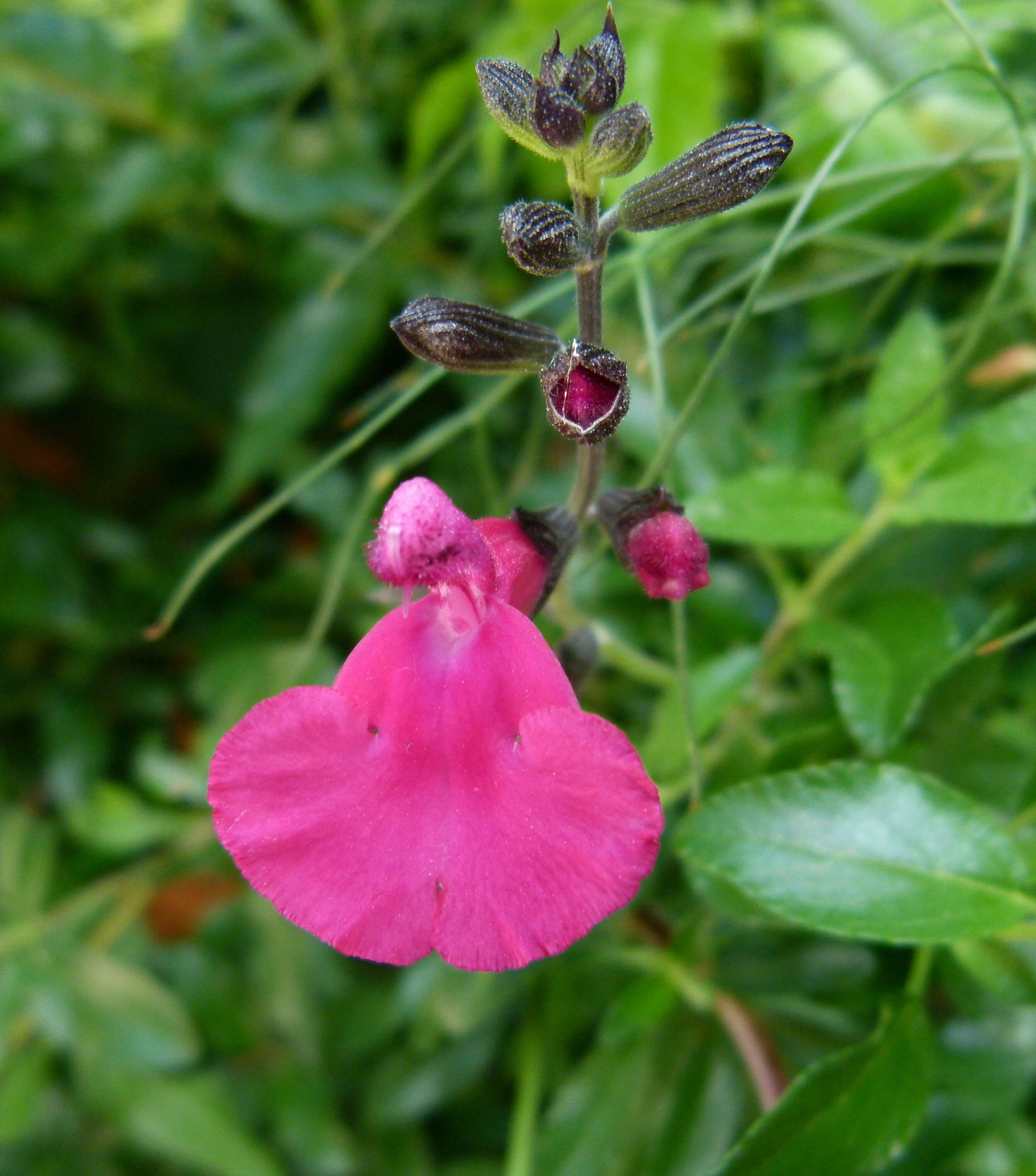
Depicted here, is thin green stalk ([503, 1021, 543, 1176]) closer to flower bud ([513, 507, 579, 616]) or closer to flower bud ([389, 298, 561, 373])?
flower bud ([513, 507, 579, 616])

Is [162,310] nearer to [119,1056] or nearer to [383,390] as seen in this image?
Answer: [383,390]

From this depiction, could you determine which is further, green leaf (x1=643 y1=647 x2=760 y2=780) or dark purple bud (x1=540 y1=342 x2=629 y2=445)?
green leaf (x1=643 y1=647 x2=760 y2=780)

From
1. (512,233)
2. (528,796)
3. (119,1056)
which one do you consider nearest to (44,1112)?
(119,1056)

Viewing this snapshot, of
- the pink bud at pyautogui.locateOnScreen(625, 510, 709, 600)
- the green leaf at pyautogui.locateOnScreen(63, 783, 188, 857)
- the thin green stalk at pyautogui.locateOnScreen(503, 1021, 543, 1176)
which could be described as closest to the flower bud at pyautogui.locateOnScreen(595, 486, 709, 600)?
the pink bud at pyautogui.locateOnScreen(625, 510, 709, 600)

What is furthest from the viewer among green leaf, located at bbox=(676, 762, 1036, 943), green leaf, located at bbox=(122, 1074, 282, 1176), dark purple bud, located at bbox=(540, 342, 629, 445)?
green leaf, located at bbox=(122, 1074, 282, 1176)

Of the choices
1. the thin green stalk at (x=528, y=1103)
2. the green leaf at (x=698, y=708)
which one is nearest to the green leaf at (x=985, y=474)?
the green leaf at (x=698, y=708)

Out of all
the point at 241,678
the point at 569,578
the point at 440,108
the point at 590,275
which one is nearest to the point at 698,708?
the point at 569,578
